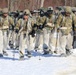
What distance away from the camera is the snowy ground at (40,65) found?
14.6m

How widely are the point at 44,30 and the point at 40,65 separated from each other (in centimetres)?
374

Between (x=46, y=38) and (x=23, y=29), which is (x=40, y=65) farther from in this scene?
(x=46, y=38)

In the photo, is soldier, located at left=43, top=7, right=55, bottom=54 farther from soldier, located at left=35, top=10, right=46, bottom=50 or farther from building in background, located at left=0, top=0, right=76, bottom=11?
building in background, located at left=0, top=0, right=76, bottom=11

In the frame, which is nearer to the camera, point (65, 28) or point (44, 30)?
point (65, 28)

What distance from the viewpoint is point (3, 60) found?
17094mm

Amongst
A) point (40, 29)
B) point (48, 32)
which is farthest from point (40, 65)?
point (48, 32)

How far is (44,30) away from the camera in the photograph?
1945cm

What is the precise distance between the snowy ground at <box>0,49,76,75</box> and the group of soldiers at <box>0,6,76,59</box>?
47 centimetres

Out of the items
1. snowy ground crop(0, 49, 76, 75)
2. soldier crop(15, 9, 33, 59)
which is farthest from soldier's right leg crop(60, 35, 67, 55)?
soldier crop(15, 9, 33, 59)

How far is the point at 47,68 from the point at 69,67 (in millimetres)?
762

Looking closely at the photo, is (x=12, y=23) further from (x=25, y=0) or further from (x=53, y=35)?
(x=25, y=0)

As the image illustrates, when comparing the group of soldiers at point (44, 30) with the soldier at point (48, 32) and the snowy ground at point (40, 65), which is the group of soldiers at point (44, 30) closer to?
the soldier at point (48, 32)

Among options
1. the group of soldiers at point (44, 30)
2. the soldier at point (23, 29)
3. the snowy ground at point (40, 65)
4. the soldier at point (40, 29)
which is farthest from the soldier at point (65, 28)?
the soldier at point (23, 29)

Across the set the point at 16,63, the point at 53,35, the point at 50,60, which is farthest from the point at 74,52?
the point at 16,63
